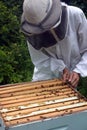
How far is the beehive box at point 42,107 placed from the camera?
74.9 inches

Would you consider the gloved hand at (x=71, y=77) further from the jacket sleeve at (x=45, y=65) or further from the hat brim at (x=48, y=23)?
the hat brim at (x=48, y=23)

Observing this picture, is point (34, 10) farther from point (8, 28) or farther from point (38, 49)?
point (8, 28)

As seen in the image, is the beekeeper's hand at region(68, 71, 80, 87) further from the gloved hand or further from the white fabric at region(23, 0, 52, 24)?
the white fabric at region(23, 0, 52, 24)

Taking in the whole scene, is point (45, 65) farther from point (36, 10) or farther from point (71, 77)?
point (36, 10)

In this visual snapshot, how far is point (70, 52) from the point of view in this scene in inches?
103

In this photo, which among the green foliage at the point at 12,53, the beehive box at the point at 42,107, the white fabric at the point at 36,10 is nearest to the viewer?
the beehive box at the point at 42,107

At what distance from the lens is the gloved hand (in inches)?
97.7

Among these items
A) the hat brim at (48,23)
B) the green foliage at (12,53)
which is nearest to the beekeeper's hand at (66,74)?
the hat brim at (48,23)

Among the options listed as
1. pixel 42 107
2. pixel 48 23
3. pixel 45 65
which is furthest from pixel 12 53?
pixel 42 107

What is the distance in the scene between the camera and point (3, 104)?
2088 mm

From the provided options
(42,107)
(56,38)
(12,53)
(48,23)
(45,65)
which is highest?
(48,23)

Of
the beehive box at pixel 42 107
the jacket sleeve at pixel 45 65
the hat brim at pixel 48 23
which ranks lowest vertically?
the jacket sleeve at pixel 45 65

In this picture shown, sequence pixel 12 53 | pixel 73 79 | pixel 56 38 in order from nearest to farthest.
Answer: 1. pixel 56 38
2. pixel 73 79
3. pixel 12 53

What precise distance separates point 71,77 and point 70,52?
0.19 meters
